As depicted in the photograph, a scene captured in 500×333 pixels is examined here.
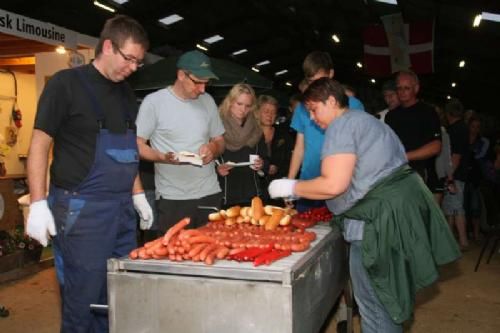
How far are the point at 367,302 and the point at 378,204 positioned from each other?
0.57 meters

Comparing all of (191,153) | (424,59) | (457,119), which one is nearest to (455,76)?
(424,59)

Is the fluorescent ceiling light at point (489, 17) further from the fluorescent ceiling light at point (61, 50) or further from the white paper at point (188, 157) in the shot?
the white paper at point (188, 157)

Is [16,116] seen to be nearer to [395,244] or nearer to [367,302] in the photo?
[367,302]

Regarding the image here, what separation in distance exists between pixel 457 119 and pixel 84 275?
5.76 metres

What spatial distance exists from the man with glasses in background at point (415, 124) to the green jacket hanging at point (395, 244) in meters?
2.29

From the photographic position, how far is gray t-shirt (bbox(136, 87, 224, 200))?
3.46 meters

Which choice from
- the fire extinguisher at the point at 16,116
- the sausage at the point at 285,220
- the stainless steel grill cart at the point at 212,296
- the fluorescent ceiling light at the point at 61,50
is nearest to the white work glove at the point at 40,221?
the stainless steel grill cart at the point at 212,296

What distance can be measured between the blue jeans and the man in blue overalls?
4.20 feet

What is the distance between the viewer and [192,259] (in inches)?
90.5

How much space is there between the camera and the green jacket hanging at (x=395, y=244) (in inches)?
104

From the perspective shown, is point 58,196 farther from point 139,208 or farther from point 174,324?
point 174,324

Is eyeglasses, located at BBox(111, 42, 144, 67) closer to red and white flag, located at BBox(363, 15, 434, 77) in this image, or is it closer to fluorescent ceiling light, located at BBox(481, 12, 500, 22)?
red and white flag, located at BBox(363, 15, 434, 77)

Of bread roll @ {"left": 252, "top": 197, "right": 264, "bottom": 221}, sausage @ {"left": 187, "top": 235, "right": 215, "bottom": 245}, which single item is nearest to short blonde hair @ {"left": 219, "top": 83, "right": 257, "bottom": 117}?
bread roll @ {"left": 252, "top": 197, "right": 264, "bottom": 221}

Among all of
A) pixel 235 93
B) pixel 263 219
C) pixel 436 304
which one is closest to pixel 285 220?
pixel 263 219
